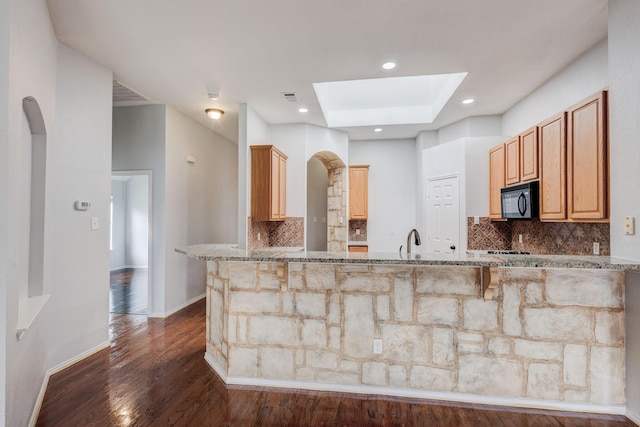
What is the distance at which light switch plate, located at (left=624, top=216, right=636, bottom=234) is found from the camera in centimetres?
201

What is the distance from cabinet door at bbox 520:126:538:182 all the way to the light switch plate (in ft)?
3.89

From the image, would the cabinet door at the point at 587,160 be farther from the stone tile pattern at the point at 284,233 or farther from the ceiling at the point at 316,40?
the stone tile pattern at the point at 284,233

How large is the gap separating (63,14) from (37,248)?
5.85 ft

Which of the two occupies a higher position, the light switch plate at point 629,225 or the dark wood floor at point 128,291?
the light switch plate at point 629,225

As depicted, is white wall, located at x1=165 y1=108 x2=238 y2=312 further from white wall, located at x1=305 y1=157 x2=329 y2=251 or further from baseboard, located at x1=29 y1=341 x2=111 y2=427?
white wall, located at x1=305 y1=157 x2=329 y2=251

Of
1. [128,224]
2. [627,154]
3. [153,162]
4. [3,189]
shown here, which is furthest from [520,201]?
[128,224]

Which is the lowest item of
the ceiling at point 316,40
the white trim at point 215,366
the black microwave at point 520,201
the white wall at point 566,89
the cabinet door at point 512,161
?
the white trim at point 215,366

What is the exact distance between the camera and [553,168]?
2867 mm

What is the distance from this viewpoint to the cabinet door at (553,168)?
271cm

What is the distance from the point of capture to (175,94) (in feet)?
13.0

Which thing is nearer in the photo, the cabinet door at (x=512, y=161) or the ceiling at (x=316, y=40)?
the ceiling at (x=316, y=40)

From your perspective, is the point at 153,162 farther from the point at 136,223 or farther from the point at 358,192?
the point at 136,223

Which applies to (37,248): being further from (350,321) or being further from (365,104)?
(365,104)

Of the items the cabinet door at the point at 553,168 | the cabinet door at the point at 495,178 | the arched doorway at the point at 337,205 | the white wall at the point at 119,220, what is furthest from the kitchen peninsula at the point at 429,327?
the white wall at the point at 119,220
